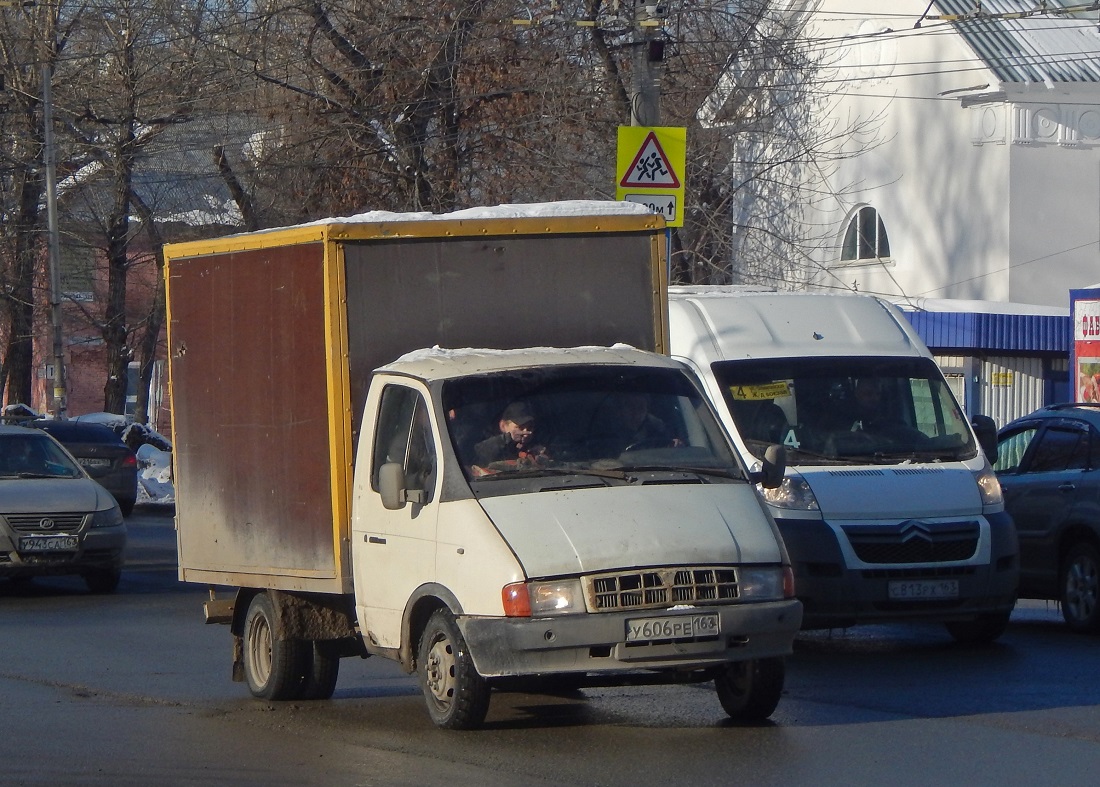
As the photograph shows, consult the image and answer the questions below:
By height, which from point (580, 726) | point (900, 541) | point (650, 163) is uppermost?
point (650, 163)

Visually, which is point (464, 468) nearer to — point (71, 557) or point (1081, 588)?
point (1081, 588)

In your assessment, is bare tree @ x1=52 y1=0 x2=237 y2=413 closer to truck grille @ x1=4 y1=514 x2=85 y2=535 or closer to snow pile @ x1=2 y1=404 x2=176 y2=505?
snow pile @ x1=2 y1=404 x2=176 y2=505

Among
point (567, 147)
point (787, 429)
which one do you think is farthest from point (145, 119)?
point (787, 429)

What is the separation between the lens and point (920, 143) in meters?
29.2

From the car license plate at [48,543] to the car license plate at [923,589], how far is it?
8.17 meters

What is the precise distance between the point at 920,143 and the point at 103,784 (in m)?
24.8

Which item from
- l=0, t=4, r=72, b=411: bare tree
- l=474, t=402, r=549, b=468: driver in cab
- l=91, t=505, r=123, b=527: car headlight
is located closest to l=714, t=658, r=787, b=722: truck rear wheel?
l=474, t=402, r=549, b=468: driver in cab

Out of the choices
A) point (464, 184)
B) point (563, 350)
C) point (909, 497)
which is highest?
point (464, 184)

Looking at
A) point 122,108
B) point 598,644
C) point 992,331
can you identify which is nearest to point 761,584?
point 598,644

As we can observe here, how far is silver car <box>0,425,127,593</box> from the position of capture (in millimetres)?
14727

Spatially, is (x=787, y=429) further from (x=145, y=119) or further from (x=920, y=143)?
(x=145, y=119)

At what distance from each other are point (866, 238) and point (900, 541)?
70.7 ft

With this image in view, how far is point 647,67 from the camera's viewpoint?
48.7ft

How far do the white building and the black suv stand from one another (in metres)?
14.6
